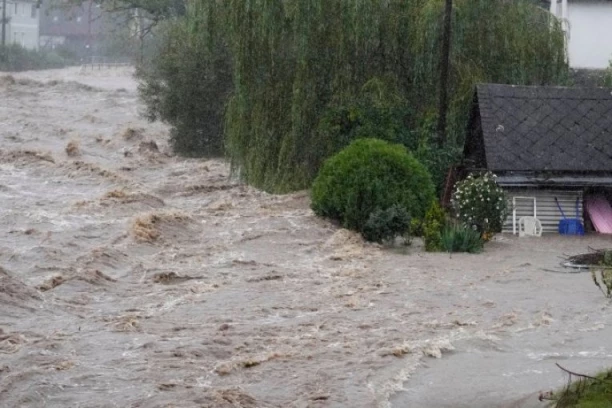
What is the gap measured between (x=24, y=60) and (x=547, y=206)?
68.4 m

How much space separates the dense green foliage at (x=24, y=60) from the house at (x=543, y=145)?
63393mm

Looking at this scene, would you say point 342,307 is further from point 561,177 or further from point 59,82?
point 59,82

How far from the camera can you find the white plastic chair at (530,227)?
2462 centimetres

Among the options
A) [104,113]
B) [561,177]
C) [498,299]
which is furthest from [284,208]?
[104,113]

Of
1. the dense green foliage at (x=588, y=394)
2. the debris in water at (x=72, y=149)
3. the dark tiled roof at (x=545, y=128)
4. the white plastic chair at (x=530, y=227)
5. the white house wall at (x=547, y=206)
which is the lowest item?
the debris in water at (x=72, y=149)

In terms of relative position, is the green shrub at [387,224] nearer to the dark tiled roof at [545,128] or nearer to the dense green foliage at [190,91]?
the dark tiled roof at [545,128]

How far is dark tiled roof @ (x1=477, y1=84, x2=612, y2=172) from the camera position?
25094 millimetres

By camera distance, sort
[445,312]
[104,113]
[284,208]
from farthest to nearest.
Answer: [104,113] → [284,208] → [445,312]

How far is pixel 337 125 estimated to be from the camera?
2734cm

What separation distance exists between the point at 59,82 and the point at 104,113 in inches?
542

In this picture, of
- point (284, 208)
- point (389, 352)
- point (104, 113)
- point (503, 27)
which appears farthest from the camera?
point (104, 113)

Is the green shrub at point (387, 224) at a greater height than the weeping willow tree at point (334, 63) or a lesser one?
lesser

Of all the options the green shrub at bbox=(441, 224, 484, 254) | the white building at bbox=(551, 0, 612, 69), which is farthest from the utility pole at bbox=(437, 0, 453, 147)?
the white building at bbox=(551, 0, 612, 69)

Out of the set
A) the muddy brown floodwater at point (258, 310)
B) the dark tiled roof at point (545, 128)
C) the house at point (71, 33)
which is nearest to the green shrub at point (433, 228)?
the muddy brown floodwater at point (258, 310)
